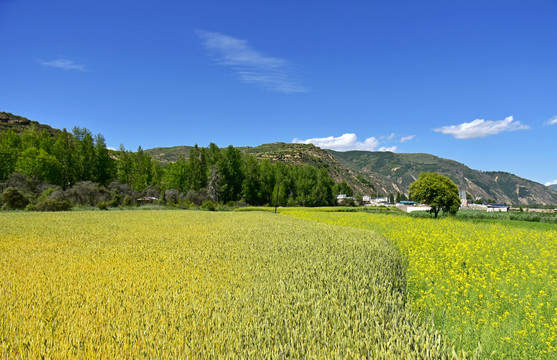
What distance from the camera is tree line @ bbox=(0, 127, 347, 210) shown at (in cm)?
4503

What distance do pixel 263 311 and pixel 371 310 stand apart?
151 cm

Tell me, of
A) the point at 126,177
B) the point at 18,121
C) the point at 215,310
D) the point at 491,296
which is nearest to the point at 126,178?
the point at 126,177

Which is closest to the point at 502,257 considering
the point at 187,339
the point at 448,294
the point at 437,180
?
the point at 448,294

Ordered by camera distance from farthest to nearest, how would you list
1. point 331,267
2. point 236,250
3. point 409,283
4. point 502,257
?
point 502,257
point 236,250
point 409,283
point 331,267

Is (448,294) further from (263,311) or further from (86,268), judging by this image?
(86,268)

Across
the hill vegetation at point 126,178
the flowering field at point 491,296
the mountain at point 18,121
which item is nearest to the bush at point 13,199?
the hill vegetation at point 126,178

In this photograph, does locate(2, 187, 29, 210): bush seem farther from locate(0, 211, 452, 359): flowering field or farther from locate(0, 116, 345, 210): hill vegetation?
locate(0, 211, 452, 359): flowering field

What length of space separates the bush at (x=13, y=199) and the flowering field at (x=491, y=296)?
44661 mm

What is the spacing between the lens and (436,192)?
3384cm

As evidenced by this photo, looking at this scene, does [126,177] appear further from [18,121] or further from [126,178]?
[18,121]

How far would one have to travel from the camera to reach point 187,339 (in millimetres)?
3428

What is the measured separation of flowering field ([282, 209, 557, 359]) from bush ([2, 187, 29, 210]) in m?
44.7

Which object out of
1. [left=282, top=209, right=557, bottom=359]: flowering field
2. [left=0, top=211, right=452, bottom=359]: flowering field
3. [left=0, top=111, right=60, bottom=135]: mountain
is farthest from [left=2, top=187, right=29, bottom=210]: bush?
[left=0, top=111, right=60, bottom=135]: mountain

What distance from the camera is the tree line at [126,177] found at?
45.0 m
